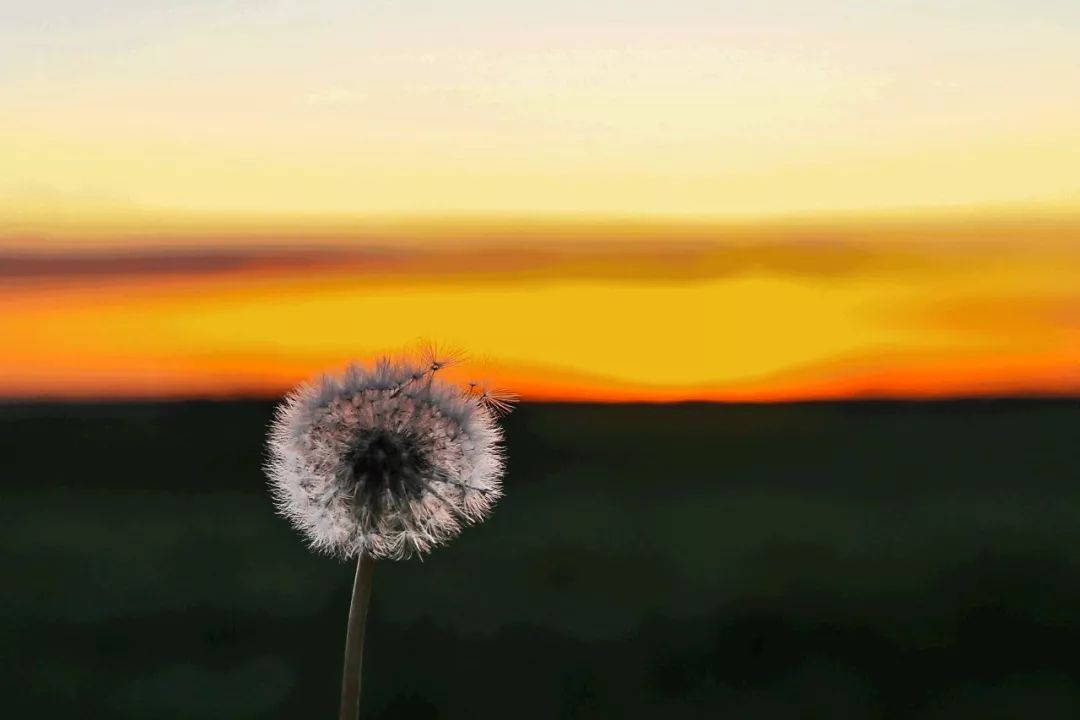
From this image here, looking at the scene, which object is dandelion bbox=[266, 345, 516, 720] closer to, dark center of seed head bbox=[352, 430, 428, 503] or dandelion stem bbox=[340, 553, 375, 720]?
dark center of seed head bbox=[352, 430, 428, 503]

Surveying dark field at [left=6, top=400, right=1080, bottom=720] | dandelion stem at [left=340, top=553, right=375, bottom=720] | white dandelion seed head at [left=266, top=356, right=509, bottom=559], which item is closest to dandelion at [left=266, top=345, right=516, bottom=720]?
white dandelion seed head at [left=266, top=356, right=509, bottom=559]

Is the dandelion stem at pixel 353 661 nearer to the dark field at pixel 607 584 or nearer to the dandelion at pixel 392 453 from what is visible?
the dandelion at pixel 392 453

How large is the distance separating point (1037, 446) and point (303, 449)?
1365 cm

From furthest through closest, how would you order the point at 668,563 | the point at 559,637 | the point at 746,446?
1. the point at 746,446
2. the point at 668,563
3. the point at 559,637

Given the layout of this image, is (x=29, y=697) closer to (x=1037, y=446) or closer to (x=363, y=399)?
(x=363, y=399)

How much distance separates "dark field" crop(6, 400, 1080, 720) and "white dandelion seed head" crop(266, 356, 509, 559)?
549 cm

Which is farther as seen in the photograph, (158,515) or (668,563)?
(158,515)

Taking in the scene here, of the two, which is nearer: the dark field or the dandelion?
the dandelion

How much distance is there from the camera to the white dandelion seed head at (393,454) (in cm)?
450

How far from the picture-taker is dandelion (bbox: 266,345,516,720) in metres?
4.49

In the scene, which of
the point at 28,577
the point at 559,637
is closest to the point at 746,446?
the point at 559,637

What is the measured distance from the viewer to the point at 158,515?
1360 cm

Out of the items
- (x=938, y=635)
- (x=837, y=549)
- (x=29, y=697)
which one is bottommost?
(x=29, y=697)

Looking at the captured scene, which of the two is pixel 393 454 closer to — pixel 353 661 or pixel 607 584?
pixel 353 661
